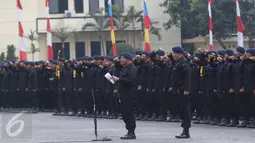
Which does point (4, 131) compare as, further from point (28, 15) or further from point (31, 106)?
point (28, 15)

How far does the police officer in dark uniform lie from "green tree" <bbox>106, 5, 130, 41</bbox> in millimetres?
45259

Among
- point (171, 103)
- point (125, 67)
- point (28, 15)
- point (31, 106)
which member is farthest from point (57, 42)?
point (125, 67)

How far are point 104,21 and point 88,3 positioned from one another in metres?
2.65

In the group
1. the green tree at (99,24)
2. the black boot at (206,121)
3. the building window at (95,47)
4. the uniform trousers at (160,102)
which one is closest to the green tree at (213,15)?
the green tree at (99,24)

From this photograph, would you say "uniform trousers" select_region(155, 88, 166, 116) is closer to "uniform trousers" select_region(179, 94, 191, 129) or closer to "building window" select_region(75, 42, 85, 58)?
"uniform trousers" select_region(179, 94, 191, 129)

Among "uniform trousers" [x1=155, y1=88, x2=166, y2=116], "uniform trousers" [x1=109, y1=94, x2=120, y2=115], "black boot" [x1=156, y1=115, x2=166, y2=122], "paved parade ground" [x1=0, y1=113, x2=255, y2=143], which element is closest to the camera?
"paved parade ground" [x1=0, y1=113, x2=255, y2=143]

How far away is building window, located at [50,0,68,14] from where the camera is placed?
6512cm

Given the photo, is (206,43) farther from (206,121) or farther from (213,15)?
(206,121)

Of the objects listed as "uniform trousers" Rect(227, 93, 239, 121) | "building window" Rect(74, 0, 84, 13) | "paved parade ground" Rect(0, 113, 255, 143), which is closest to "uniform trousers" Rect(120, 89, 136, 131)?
"paved parade ground" Rect(0, 113, 255, 143)

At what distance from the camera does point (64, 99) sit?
28516 millimetres

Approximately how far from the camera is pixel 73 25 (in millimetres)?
65188

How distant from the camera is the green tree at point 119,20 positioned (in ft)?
204

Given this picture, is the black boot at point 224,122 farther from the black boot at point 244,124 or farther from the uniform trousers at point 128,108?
the uniform trousers at point 128,108

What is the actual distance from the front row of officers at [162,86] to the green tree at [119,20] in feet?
104
